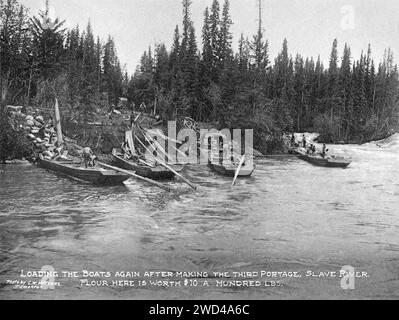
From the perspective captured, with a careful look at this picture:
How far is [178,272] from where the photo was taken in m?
7.45

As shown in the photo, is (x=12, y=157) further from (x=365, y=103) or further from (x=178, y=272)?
(x=365, y=103)

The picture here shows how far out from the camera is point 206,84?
49.8 m

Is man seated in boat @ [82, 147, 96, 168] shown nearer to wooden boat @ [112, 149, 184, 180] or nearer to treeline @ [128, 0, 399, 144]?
wooden boat @ [112, 149, 184, 180]

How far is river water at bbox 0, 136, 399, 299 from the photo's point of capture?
653cm

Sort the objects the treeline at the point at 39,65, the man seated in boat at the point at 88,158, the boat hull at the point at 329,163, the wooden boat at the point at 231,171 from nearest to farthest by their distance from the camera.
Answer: the man seated in boat at the point at 88,158 < the wooden boat at the point at 231,171 < the boat hull at the point at 329,163 < the treeline at the point at 39,65

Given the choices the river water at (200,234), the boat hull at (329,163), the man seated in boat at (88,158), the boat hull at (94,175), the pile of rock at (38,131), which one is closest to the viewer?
the river water at (200,234)

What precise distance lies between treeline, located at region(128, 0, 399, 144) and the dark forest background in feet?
0.40

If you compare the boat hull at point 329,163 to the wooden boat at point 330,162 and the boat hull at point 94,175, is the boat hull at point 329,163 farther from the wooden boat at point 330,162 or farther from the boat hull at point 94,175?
the boat hull at point 94,175

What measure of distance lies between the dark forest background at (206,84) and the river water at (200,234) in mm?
12850

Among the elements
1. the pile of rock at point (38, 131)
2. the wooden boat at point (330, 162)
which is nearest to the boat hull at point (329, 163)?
the wooden boat at point (330, 162)

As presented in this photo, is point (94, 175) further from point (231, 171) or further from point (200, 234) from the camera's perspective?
point (200, 234)

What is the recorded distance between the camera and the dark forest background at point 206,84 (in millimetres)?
35406

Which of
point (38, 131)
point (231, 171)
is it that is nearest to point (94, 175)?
point (231, 171)

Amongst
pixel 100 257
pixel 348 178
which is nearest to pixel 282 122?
pixel 348 178
